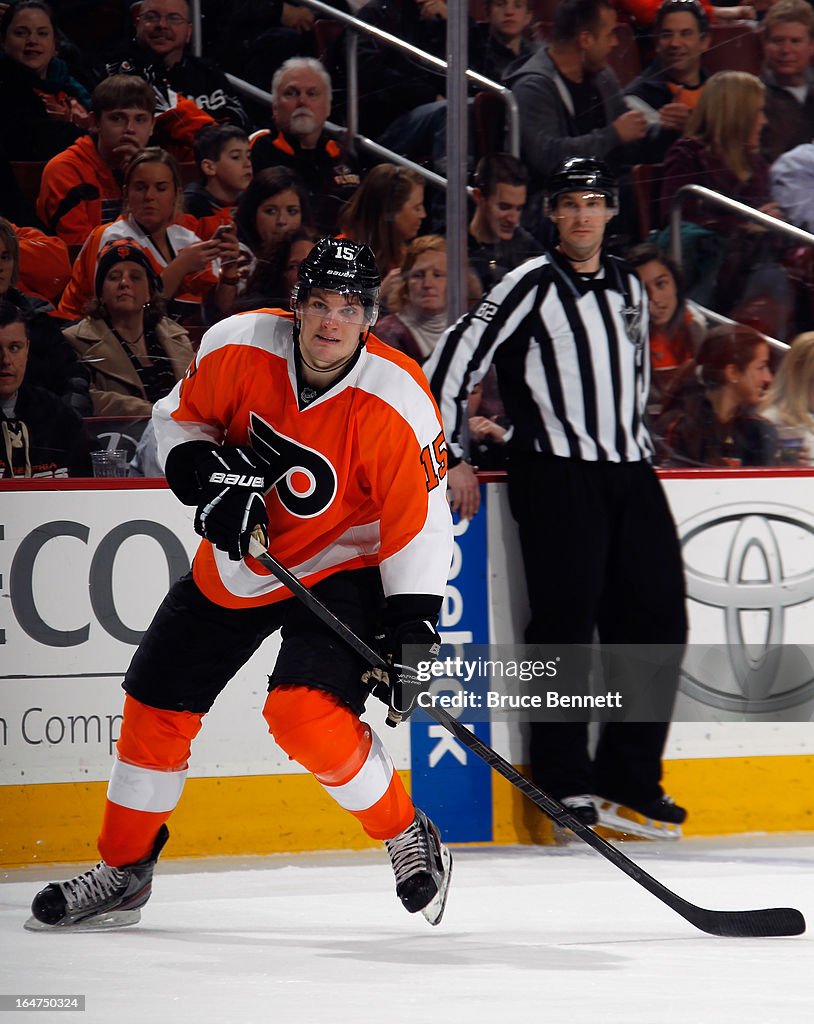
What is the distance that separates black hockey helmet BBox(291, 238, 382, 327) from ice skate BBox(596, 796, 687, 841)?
55.9 inches

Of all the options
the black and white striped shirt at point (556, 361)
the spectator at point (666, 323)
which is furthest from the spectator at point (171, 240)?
the spectator at point (666, 323)

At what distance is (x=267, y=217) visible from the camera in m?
3.51

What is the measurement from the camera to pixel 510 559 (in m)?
3.36

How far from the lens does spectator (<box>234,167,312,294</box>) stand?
3.48 m

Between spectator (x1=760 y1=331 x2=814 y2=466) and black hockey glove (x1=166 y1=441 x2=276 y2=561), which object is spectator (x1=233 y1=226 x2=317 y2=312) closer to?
black hockey glove (x1=166 y1=441 x2=276 y2=561)

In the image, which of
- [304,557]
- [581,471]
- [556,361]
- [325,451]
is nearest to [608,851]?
[304,557]

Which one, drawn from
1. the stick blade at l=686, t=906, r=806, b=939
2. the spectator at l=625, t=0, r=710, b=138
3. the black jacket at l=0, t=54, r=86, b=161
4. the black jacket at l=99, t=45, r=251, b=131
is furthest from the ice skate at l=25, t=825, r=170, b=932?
the spectator at l=625, t=0, r=710, b=138

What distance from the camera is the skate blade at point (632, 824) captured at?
129 inches

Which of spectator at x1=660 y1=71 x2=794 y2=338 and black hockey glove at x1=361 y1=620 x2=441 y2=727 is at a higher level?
spectator at x1=660 y1=71 x2=794 y2=338

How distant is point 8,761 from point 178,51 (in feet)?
5.71

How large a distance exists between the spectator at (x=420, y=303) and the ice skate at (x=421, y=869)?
1375mm

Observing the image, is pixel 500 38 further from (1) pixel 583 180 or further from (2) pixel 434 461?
(2) pixel 434 461

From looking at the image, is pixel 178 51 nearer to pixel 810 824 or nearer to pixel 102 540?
pixel 102 540

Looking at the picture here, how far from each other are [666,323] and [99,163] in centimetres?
143
